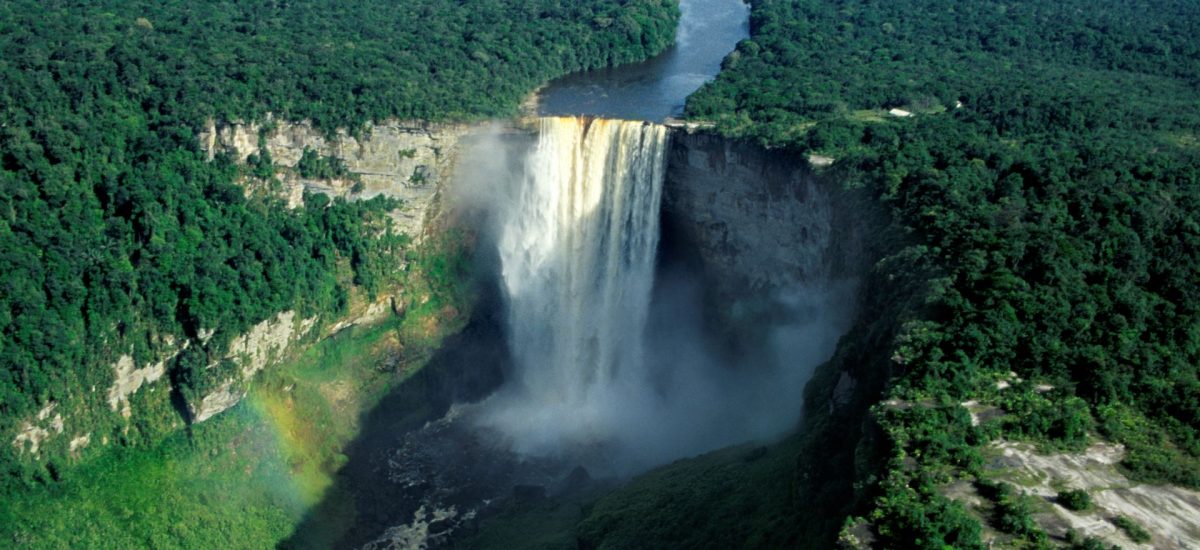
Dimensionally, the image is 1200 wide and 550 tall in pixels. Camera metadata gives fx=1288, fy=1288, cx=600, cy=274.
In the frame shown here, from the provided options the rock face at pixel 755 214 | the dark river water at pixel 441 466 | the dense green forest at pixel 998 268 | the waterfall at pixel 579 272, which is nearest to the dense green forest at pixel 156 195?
the waterfall at pixel 579 272

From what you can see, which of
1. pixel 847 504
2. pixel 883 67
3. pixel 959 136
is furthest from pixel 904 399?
pixel 883 67

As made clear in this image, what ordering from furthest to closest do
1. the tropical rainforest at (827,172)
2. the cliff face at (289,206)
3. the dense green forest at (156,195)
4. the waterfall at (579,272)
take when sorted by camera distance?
the waterfall at (579,272)
the cliff face at (289,206)
the dense green forest at (156,195)
the tropical rainforest at (827,172)

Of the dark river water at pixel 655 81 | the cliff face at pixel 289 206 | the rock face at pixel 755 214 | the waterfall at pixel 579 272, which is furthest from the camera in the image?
the dark river water at pixel 655 81

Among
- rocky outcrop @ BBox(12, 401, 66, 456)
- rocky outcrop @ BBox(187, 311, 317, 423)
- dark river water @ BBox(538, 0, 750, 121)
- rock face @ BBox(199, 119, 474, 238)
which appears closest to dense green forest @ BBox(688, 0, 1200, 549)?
dark river water @ BBox(538, 0, 750, 121)

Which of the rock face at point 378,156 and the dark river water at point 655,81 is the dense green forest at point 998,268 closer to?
the dark river water at point 655,81

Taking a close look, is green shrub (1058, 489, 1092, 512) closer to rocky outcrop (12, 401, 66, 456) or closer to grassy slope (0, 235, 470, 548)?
grassy slope (0, 235, 470, 548)

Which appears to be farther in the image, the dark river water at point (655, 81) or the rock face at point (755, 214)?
the dark river water at point (655, 81)
